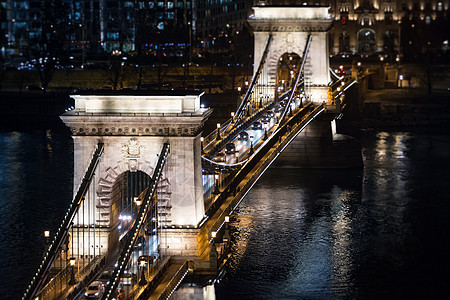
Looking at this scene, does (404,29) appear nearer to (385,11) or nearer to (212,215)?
(385,11)

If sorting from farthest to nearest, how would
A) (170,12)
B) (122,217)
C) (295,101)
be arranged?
(170,12), (295,101), (122,217)

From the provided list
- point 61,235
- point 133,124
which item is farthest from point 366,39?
point 61,235

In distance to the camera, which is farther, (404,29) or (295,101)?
(404,29)

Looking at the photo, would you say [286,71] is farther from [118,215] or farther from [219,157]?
[118,215]

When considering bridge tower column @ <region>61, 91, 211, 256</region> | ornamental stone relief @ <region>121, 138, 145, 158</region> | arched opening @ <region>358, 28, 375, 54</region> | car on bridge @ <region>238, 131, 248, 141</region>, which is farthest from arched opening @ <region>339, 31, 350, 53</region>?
ornamental stone relief @ <region>121, 138, 145, 158</region>

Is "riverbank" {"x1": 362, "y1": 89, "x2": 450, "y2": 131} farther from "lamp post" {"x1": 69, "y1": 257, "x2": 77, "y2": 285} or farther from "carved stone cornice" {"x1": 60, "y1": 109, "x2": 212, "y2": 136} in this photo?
"lamp post" {"x1": 69, "y1": 257, "x2": 77, "y2": 285}

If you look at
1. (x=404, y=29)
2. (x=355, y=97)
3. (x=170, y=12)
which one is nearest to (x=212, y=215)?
(x=355, y=97)

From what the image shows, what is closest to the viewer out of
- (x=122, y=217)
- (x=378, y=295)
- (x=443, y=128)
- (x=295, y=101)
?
(x=122, y=217)
